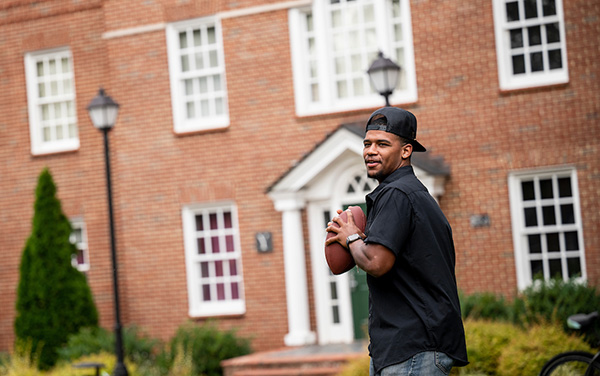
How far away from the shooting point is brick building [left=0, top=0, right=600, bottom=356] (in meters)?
14.5

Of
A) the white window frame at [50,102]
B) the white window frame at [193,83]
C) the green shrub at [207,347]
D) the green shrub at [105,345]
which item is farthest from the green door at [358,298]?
the white window frame at [50,102]

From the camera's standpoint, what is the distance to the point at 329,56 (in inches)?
622

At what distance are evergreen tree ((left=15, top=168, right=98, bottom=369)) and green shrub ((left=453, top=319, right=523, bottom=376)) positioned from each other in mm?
8090

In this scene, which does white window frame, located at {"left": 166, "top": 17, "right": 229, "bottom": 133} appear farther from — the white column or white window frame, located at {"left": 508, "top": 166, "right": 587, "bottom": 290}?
white window frame, located at {"left": 508, "top": 166, "right": 587, "bottom": 290}

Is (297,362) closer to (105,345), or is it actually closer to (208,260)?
(105,345)

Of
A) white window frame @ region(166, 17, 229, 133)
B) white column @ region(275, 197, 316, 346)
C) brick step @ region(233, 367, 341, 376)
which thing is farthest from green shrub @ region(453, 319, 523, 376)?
white window frame @ region(166, 17, 229, 133)

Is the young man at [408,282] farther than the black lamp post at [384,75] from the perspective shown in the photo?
No

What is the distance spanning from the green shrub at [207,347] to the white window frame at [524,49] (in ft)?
19.8

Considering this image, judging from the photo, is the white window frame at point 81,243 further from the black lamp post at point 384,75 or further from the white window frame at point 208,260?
the black lamp post at point 384,75

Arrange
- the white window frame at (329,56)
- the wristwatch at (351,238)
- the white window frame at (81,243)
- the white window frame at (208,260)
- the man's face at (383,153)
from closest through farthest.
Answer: the wristwatch at (351,238)
the man's face at (383,153)
the white window frame at (329,56)
the white window frame at (208,260)
the white window frame at (81,243)

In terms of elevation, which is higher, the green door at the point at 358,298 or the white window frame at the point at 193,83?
the white window frame at the point at 193,83

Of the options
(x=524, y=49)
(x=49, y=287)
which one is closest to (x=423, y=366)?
(x=524, y=49)

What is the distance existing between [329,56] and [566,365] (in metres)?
7.53

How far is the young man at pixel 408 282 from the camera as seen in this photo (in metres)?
4.11
